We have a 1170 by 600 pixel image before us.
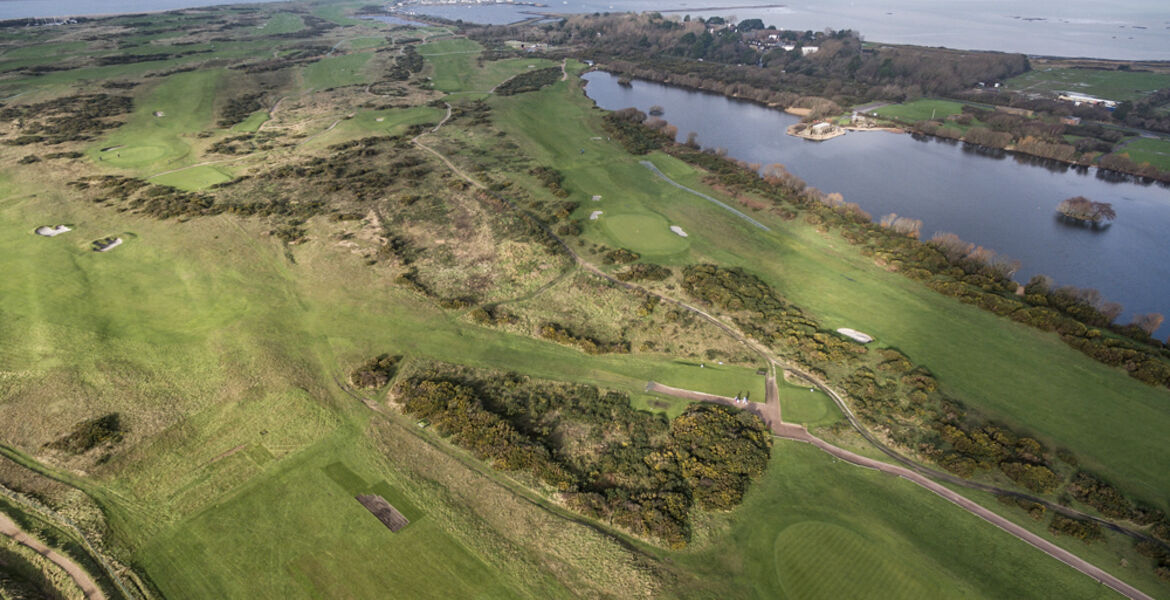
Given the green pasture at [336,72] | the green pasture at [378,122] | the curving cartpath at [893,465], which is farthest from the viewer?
the green pasture at [336,72]

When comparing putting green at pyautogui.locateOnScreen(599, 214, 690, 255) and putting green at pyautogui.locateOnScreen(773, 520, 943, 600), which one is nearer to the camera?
putting green at pyautogui.locateOnScreen(773, 520, 943, 600)

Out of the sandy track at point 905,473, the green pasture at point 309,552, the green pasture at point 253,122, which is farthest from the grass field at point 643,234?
the green pasture at point 253,122

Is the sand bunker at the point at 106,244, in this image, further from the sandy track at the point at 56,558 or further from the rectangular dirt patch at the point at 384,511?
the rectangular dirt patch at the point at 384,511

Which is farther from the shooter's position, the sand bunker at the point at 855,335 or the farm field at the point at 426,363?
the sand bunker at the point at 855,335

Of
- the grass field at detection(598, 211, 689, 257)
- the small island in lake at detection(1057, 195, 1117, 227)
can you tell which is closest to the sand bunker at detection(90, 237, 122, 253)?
the grass field at detection(598, 211, 689, 257)

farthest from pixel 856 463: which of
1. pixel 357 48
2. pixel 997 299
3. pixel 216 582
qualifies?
pixel 357 48

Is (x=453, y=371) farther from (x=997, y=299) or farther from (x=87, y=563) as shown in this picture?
(x=997, y=299)

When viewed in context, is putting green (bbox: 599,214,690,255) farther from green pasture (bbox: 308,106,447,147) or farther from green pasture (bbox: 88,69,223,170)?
green pasture (bbox: 88,69,223,170)
